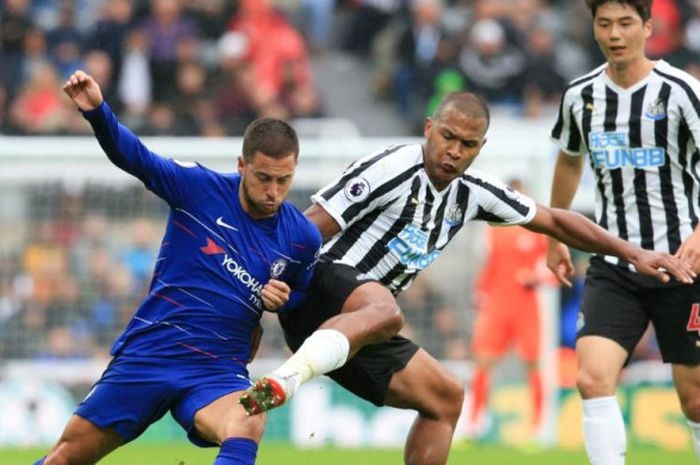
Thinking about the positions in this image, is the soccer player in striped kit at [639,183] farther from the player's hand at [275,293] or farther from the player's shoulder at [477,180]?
the player's hand at [275,293]

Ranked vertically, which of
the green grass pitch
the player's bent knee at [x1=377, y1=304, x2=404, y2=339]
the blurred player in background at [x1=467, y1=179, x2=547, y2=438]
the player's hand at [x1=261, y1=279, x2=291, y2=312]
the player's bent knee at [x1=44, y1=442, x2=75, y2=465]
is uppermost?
the player's hand at [x1=261, y1=279, x2=291, y2=312]

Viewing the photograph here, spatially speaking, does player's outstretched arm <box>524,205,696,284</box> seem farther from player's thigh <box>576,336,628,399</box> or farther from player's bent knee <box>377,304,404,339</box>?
player's bent knee <box>377,304,404,339</box>

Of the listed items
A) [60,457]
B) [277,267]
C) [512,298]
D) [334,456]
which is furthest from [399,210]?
[512,298]

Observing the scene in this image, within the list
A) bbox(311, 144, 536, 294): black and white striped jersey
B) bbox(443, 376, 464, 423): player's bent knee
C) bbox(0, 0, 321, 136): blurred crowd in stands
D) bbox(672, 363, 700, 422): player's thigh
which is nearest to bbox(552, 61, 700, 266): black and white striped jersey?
bbox(672, 363, 700, 422): player's thigh

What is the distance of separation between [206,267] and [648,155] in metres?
2.49

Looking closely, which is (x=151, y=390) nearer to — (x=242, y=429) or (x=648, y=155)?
(x=242, y=429)

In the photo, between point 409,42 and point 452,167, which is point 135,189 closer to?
point 409,42

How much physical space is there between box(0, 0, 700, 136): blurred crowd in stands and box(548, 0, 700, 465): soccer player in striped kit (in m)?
8.38

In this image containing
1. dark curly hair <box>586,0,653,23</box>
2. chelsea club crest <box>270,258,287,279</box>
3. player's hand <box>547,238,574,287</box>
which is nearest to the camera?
chelsea club crest <box>270,258,287,279</box>

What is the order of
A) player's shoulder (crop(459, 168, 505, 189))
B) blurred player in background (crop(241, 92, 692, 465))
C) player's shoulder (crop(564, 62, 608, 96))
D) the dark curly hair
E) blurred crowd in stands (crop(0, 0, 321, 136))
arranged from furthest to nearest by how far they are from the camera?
blurred crowd in stands (crop(0, 0, 321, 136))
player's shoulder (crop(564, 62, 608, 96))
the dark curly hair
player's shoulder (crop(459, 168, 505, 189))
blurred player in background (crop(241, 92, 692, 465))

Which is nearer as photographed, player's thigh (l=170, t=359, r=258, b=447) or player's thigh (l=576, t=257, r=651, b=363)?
player's thigh (l=170, t=359, r=258, b=447)

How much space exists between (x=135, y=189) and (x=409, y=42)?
4.97 metres

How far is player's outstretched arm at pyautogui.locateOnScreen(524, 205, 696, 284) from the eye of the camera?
282 inches

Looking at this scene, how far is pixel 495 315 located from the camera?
44.1 ft
